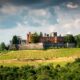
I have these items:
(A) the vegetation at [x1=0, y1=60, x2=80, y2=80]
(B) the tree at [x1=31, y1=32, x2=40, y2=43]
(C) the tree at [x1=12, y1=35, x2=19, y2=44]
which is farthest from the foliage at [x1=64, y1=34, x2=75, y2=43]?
(A) the vegetation at [x1=0, y1=60, x2=80, y2=80]

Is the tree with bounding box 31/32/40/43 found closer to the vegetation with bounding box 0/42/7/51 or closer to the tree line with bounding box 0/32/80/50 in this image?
the tree line with bounding box 0/32/80/50

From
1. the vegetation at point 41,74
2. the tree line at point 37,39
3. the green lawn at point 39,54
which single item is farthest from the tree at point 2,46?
the vegetation at point 41,74

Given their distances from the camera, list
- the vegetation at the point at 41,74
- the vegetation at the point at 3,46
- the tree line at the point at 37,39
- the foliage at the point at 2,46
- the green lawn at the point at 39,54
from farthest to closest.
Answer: the tree line at the point at 37,39, the foliage at the point at 2,46, the vegetation at the point at 3,46, the green lawn at the point at 39,54, the vegetation at the point at 41,74

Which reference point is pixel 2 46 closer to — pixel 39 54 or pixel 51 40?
pixel 51 40

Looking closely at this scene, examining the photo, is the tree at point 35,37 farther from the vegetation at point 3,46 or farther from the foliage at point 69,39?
the vegetation at point 3,46

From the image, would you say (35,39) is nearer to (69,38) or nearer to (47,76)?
(69,38)

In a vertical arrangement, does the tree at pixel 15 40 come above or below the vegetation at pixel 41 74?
above

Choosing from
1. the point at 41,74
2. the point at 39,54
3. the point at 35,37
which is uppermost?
the point at 35,37

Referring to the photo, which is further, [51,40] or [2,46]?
[51,40]

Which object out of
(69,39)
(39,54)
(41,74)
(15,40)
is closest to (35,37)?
(15,40)

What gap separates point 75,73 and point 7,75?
8567mm

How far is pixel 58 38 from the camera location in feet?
490

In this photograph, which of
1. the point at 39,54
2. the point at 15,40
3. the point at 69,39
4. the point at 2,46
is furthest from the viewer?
the point at 15,40

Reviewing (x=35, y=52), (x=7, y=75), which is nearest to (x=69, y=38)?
(x=35, y=52)
